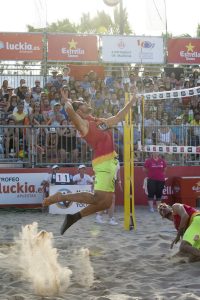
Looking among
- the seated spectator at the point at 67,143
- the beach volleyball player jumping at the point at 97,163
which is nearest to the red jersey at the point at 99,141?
the beach volleyball player jumping at the point at 97,163

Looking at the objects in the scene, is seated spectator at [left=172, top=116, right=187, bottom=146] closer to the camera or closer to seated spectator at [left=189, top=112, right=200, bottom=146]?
seated spectator at [left=189, top=112, right=200, bottom=146]

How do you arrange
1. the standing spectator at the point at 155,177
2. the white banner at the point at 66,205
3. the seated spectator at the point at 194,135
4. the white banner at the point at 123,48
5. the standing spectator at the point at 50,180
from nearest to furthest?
1. the white banner at the point at 66,205
2. the standing spectator at the point at 50,180
3. the standing spectator at the point at 155,177
4. the seated spectator at the point at 194,135
5. the white banner at the point at 123,48

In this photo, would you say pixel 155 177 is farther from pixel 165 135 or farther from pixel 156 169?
pixel 165 135

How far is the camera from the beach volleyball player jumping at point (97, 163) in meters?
6.14

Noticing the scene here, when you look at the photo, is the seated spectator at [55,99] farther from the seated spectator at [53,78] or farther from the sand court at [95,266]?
the sand court at [95,266]

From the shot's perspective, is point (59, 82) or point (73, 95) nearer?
point (73, 95)

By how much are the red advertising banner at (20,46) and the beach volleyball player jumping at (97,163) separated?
840 cm

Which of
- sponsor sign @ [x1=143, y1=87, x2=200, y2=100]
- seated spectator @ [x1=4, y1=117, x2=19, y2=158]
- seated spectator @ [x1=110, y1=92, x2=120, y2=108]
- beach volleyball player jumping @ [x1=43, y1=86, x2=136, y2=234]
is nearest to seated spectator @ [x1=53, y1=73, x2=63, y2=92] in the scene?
seated spectator @ [x1=110, y1=92, x2=120, y2=108]

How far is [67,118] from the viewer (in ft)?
40.9

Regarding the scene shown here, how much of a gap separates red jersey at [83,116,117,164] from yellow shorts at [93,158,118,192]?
6cm

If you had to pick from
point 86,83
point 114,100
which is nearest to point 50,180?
point 114,100

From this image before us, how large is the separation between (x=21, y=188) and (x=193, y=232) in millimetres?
6247

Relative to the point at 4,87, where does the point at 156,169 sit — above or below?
below

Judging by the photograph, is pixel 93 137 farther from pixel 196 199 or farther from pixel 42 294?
pixel 196 199
